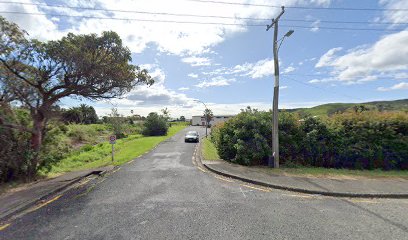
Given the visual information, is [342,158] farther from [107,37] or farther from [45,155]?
[45,155]

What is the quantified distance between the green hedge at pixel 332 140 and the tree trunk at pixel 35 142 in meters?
9.01

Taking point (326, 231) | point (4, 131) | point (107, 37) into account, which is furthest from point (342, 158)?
point (4, 131)

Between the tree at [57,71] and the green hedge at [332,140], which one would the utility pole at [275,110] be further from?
the tree at [57,71]

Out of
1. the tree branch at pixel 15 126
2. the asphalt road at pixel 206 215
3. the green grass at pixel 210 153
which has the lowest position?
the green grass at pixel 210 153

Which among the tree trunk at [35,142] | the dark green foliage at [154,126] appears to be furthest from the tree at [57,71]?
the dark green foliage at [154,126]

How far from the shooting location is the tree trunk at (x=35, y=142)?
918 cm

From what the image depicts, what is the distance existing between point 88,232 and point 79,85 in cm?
697

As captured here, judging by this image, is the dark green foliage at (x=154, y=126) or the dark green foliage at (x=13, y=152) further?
the dark green foliage at (x=154, y=126)

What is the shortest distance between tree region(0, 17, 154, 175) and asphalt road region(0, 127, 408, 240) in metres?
4.24

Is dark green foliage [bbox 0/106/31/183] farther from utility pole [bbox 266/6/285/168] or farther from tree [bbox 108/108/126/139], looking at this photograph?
tree [bbox 108/108/126/139]

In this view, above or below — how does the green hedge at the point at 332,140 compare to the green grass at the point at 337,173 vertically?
above

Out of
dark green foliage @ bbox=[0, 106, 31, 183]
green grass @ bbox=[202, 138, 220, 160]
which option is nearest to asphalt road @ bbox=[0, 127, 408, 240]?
dark green foliage @ bbox=[0, 106, 31, 183]

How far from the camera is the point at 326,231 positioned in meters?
4.38

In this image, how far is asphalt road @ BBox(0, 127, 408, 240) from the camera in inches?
169
